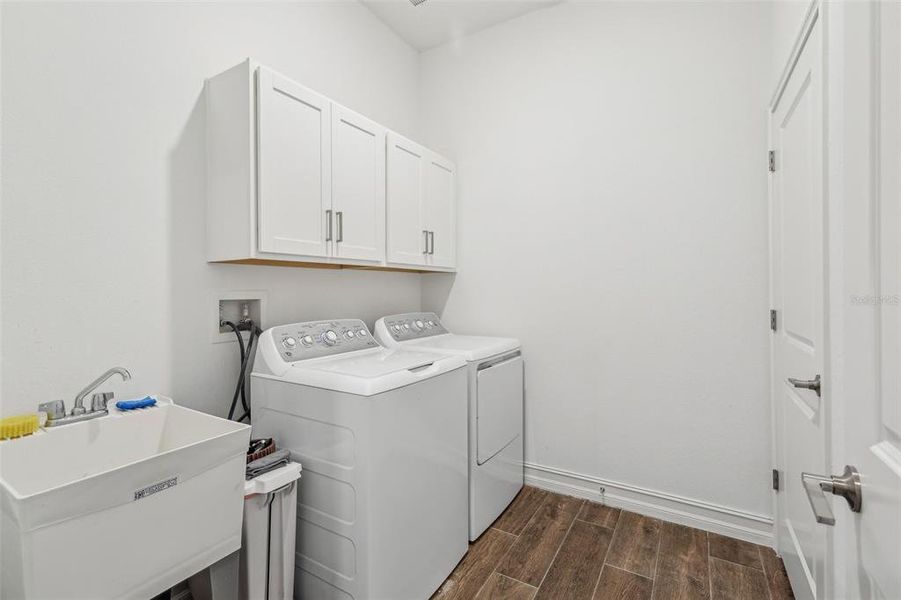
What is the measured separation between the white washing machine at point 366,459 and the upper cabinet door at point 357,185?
1.62 ft

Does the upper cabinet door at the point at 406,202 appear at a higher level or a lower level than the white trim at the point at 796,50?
lower

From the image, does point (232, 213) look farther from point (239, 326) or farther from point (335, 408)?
point (335, 408)

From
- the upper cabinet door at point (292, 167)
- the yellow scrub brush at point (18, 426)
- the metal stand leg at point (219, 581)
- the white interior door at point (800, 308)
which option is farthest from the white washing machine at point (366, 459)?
the white interior door at point (800, 308)

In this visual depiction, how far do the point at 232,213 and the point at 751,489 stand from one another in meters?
2.66

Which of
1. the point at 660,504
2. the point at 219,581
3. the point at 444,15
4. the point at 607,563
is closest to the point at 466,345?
the point at 607,563

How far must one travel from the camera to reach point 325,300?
7.31 feet

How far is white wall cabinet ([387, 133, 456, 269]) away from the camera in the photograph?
2211mm

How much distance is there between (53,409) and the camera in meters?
1.17

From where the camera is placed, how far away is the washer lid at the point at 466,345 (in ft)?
6.66

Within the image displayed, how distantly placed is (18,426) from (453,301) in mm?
2137

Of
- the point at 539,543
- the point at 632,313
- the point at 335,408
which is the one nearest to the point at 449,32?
the point at 632,313

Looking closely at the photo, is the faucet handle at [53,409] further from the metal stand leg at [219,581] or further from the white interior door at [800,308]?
the white interior door at [800,308]

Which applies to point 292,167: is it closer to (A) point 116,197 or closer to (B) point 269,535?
(A) point 116,197

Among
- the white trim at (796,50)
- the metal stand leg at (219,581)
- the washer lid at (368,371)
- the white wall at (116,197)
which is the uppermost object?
the white trim at (796,50)
